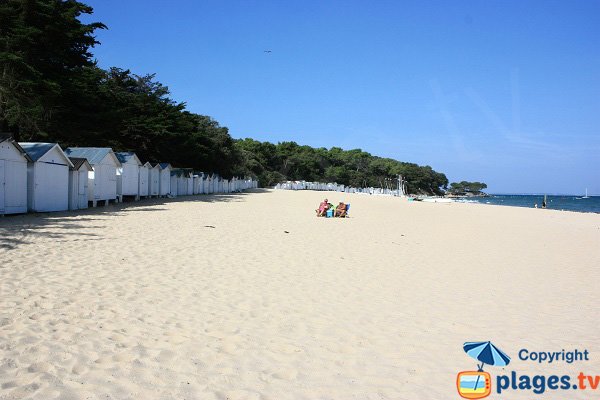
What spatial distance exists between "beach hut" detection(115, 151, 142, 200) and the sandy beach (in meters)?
15.7

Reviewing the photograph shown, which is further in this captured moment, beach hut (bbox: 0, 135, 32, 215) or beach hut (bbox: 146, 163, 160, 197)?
beach hut (bbox: 146, 163, 160, 197)

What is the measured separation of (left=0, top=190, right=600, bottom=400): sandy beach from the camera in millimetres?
3607

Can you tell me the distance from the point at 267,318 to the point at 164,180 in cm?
3076

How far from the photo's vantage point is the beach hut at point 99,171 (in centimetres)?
2223

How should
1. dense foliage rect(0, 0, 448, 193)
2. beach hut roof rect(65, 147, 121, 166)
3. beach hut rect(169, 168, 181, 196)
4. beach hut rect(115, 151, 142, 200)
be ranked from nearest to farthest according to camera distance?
dense foliage rect(0, 0, 448, 193) < beach hut roof rect(65, 147, 121, 166) < beach hut rect(115, 151, 142, 200) < beach hut rect(169, 168, 181, 196)

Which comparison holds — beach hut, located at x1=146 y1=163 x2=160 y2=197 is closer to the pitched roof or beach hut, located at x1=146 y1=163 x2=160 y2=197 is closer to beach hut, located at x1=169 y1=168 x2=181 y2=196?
beach hut, located at x1=169 y1=168 x2=181 y2=196

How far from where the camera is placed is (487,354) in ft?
14.3

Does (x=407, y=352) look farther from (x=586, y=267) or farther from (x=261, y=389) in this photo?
(x=586, y=267)

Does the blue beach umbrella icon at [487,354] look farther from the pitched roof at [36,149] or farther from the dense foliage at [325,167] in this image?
the dense foliage at [325,167]

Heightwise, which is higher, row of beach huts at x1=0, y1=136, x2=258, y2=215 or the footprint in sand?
row of beach huts at x1=0, y1=136, x2=258, y2=215

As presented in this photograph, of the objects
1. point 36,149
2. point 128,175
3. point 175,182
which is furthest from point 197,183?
point 36,149

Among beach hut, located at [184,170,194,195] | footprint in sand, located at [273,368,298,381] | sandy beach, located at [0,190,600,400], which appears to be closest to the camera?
sandy beach, located at [0,190,600,400]

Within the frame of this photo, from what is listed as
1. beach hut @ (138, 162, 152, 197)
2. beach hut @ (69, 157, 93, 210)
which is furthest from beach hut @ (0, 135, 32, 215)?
beach hut @ (138, 162, 152, 197)

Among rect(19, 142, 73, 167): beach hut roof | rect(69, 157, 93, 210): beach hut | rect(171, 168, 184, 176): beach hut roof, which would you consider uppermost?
rect(19, 142, 73, 167): beach hut roof
